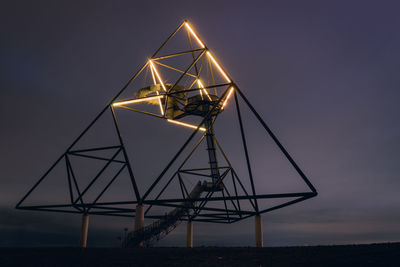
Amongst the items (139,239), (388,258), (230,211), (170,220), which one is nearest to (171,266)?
(388,258)

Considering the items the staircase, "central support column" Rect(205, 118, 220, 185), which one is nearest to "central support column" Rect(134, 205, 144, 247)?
the staircase

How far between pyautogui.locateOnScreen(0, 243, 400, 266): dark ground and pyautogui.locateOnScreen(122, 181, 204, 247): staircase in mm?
6344

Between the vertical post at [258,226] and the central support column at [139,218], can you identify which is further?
the vertical post at [258,226]

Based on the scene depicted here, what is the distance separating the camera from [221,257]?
1331 centimetres

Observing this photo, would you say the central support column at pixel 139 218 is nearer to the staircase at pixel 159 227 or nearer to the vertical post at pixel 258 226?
the staircase at pixel 159 227

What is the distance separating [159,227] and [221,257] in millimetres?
14140

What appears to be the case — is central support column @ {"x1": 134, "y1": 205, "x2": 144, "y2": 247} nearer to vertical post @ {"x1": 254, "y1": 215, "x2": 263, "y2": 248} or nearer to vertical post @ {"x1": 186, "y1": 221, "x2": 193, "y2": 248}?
vertical post @ {"x1": 254, "y1": 215, "x2": 263, "y2": 248}

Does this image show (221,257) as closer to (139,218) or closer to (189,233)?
(139,218)

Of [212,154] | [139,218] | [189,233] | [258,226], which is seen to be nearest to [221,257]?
[139,218]

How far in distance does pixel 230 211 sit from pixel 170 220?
5242mm

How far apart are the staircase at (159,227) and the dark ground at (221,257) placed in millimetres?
6344

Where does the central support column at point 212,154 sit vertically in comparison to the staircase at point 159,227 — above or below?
above

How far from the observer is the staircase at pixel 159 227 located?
2239 centimetres

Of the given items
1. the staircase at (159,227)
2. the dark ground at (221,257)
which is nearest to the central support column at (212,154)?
the staircase at (159,227)
